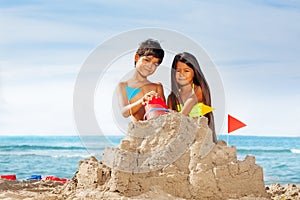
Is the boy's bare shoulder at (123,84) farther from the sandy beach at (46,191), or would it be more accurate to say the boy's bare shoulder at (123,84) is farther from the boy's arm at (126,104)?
the sandy beach at (46,191)

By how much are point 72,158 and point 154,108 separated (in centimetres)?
1592

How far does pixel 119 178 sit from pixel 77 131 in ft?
2.23

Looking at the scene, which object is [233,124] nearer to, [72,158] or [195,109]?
[195,109]

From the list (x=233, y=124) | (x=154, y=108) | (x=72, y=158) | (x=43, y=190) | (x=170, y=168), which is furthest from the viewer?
(x=72, y=158)

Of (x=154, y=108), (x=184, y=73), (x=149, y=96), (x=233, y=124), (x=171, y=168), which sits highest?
(x=184, y=73)

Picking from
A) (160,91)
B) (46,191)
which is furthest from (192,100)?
(46,191)

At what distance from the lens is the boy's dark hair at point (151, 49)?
4957 millimetres

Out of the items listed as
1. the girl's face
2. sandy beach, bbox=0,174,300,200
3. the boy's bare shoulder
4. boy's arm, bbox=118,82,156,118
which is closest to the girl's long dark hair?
the girl's face

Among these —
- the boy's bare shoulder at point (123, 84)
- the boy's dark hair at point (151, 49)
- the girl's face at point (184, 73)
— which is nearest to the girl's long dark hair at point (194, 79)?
the girl's face at point (184, 73)

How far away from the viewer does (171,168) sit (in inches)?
189

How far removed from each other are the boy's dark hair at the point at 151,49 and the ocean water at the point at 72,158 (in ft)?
3.50

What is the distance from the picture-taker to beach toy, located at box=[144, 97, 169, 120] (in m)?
4.89

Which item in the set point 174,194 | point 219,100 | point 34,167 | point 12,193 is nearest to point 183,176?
point 174,194

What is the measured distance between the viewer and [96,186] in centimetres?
491
